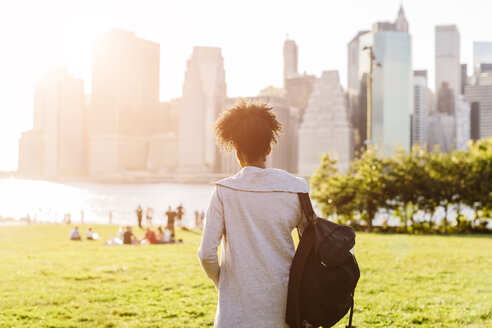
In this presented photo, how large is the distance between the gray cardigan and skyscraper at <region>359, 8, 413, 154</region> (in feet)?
568

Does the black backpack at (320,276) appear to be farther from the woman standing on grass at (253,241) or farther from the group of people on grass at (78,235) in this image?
the group of people on grass at (78,235)

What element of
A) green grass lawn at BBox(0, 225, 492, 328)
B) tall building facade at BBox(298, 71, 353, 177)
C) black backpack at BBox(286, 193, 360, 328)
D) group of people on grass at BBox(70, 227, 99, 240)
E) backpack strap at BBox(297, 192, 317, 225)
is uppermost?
tall building facade at BBox(298, 71, 353, 177)

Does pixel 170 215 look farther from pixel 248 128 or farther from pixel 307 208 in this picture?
pixel 307 208

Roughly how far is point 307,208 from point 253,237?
0.37m

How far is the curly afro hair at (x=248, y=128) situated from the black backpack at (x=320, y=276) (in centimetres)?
47

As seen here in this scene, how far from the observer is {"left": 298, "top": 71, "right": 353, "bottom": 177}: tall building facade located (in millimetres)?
177125

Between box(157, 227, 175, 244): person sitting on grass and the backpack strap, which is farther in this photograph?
box(157, 227, 175, 244): person sitting on grass

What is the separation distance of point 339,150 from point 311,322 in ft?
588

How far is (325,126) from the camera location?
589 feet

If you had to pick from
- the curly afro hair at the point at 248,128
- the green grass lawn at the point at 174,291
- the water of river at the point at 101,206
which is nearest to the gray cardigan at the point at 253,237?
the curly afro hair at the point at 248,128

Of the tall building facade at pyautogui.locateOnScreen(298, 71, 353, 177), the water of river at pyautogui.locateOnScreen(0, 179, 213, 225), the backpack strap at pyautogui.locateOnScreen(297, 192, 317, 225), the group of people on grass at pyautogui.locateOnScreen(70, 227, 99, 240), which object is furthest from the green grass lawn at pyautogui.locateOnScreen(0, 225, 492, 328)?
the tall building facade at pyautogui.locateOnScreen(298, 71, 353, 177)

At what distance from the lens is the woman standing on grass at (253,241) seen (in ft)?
9.53

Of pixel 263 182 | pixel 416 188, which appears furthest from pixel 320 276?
pixel 416 188

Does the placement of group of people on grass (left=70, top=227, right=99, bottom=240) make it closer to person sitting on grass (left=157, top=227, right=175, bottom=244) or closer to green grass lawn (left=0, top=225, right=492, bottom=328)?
person sitting on grass (left=157, top=227, right=175, bottom=244)
